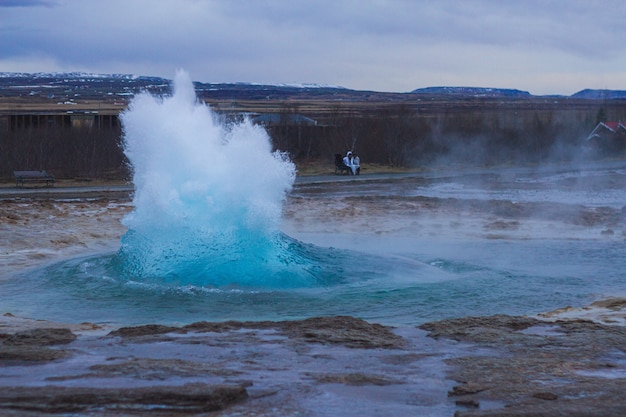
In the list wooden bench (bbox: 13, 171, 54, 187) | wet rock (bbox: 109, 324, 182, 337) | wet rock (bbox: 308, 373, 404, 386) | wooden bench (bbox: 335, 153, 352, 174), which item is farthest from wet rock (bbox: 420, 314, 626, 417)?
wooden bench (bbox: 335, 153, 352, 174)

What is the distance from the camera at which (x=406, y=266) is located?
45.9ft

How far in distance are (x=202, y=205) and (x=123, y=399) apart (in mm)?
7702

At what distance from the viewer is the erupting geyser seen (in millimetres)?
13305

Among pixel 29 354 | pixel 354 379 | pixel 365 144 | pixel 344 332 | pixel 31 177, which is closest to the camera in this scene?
pixel 354 379

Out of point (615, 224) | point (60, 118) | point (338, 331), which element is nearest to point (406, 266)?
point (338, 331)

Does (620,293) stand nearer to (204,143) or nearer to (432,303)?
(432,303)

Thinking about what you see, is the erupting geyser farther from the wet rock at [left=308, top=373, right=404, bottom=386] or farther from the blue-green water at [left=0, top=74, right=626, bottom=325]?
the wet rock at [left=308, top=373, right=404, bottom=386]

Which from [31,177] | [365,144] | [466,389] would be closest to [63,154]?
[31,177]

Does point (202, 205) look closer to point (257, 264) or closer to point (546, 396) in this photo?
point (257, 264)

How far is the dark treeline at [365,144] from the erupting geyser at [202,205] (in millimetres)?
21023

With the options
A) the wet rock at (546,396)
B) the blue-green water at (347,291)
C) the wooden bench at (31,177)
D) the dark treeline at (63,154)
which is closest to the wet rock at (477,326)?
the blue-green water at (347,291)

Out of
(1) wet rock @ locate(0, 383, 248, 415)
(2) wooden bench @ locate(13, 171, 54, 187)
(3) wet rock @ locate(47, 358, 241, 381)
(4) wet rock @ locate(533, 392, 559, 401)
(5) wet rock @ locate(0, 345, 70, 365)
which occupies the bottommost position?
(2) wooden bench @ locate(13, 171, 54, 187)

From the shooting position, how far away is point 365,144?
1775 inches

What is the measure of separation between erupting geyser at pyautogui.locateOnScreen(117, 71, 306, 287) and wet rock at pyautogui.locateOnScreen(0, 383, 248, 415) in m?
6.31
